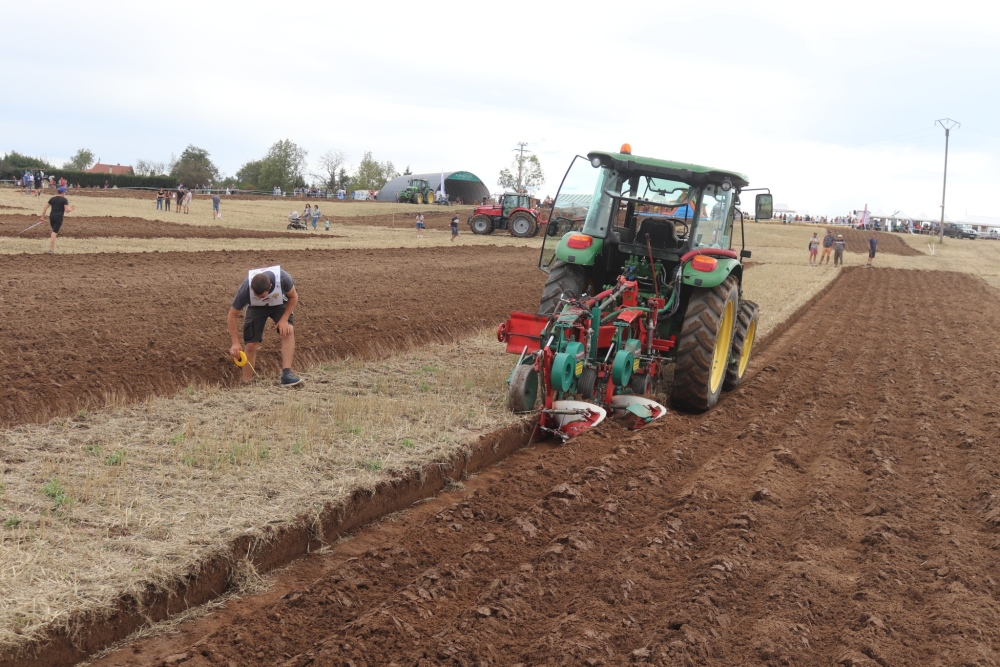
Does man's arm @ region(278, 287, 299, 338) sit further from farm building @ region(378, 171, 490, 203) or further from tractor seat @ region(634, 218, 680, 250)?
farm building @ region(378, 171, 490, 203)

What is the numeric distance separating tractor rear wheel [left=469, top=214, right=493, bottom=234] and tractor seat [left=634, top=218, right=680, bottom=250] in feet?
88.9

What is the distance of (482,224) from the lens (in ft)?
116

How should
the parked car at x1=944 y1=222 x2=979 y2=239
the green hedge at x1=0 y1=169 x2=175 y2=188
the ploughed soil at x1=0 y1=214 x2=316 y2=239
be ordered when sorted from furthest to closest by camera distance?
the parked car at x1=944 y1=222 x2=979 y2=239
the green hedge at x1=0 y1=169 x2=175 y2=188
the ploughed soil at x1=0 y1=214 x2=316 y2=239

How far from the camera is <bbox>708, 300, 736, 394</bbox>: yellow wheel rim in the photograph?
8445 mm

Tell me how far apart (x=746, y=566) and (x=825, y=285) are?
19694 mm

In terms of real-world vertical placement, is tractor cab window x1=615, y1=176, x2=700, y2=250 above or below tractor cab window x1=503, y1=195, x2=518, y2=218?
below

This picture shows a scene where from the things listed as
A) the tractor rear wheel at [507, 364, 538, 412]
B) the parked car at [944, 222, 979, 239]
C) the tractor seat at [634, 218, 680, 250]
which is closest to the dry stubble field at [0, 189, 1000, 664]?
the tractor rear wheel at [507, 364, 538, 412]

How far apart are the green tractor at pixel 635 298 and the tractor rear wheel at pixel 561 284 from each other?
13 mm

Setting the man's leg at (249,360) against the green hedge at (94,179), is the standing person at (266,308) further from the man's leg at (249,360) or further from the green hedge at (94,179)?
the green hedge at (94,179)

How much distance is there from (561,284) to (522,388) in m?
1.59

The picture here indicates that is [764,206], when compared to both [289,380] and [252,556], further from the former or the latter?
[252,556]

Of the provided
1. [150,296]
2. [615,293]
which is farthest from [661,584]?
[150,296]

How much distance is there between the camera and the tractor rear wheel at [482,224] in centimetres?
3522

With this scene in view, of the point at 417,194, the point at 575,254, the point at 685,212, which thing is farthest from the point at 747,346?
the point at 417,194
